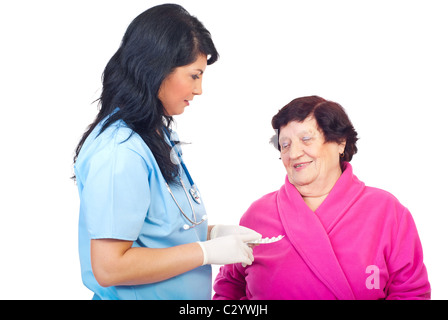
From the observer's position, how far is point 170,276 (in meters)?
1.58

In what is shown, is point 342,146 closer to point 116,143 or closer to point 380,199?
point 380,199

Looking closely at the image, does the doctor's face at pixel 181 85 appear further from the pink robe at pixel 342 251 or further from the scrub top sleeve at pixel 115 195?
the pink robe at pixel 342 251

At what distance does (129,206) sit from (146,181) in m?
0.09

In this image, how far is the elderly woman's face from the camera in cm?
206

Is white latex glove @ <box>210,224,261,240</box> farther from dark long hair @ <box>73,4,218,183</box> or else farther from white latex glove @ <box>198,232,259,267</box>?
dark long hair @ <box>73,4,218,183</box>

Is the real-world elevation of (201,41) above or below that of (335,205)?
above

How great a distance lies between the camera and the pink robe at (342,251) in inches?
77.3

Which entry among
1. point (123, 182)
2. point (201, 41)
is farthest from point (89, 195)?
point (201, 41)

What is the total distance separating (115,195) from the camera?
152cm

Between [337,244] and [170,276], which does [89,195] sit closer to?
[170,276]

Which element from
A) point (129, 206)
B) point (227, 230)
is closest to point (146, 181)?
point (129, 206)
